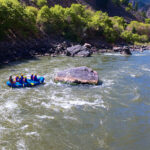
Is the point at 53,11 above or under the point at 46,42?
above

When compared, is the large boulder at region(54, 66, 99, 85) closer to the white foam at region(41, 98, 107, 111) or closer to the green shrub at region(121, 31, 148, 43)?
the white foam at region(41, 98, 107, 111)

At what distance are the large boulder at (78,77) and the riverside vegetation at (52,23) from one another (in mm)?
16855

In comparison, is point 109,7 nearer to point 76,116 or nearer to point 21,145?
point 76,116

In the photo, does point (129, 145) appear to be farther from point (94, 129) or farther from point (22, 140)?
point (22, 140)

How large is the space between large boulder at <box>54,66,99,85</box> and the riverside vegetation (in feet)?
55.3

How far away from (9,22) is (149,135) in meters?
28.1

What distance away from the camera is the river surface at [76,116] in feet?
31.0

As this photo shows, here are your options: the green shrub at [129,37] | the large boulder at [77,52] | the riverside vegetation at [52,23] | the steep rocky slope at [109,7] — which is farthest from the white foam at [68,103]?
the steep rocky slope at [109,7]

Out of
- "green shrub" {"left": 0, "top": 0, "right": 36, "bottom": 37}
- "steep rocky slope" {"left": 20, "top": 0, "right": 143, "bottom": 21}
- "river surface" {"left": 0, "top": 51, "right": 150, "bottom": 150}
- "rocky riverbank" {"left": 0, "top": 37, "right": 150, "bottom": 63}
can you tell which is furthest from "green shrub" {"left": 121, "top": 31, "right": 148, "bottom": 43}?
"river surface" {"left": 0, "top": 51, "right": 150, "bottom": 150}

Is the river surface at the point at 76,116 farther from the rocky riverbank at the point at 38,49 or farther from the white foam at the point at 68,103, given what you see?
the rocky riverbank at the point at 38,49

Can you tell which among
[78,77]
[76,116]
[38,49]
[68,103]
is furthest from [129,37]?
[76,116]

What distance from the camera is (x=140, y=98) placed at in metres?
14.9

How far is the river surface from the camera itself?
9461 millimetres

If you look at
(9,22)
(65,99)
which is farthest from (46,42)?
(65,99)
